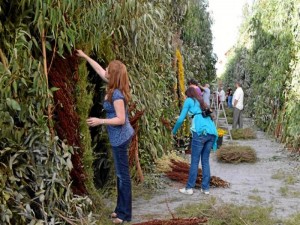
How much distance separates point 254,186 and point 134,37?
3.06 metres

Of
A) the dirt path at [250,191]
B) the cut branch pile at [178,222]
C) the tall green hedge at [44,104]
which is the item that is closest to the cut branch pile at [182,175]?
the dirt path at [250,191]

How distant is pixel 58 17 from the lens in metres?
3.63

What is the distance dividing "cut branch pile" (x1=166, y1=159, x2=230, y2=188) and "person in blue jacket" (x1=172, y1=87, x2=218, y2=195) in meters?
0.40

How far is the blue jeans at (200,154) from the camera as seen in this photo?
6.29m

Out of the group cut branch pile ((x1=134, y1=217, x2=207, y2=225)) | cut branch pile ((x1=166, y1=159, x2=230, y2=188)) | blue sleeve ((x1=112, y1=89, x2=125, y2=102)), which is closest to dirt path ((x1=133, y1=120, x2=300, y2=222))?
cut branch pile ((x1=166, y1=159, x2=230, y2=188))

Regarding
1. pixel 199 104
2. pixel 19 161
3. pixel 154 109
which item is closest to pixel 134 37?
pixel 199 104

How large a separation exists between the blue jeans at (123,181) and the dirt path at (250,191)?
0.81 feet

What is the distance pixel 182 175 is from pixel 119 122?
9.73ft

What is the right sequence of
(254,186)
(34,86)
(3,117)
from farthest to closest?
(254,186) → (34,86) → (3,117)

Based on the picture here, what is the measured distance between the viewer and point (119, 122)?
14.8ft

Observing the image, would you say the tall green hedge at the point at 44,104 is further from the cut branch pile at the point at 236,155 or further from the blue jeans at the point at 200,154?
the cut branch pile at the point at 236,155

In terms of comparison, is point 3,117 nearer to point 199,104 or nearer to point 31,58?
point 31,58

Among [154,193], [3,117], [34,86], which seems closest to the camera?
[3,117]

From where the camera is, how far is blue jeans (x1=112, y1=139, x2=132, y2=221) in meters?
4.71
